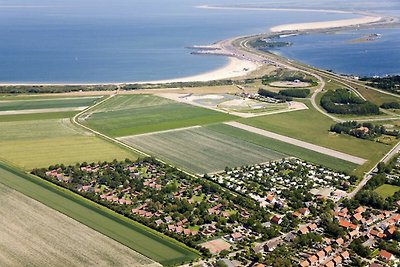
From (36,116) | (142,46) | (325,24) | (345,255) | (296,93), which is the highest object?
(325,24)

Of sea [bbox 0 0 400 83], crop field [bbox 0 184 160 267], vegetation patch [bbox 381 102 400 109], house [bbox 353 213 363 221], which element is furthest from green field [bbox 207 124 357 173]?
sea [bbox 0 0 400 83]

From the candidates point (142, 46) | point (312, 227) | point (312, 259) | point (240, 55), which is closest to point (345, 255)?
point (312, 259)

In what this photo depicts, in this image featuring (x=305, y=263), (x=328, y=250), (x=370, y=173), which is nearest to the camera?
(x=305, y=263)

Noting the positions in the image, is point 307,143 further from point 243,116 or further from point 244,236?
point 244,236

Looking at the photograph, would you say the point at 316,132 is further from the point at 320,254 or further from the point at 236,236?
the point at 320,254

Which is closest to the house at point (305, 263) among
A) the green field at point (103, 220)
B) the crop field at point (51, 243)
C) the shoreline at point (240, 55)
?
the green field at point (103, 220)

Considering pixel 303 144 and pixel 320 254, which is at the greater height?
pixel 303 144

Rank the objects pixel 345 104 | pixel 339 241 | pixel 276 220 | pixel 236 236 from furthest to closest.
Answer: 1. pixel 345 104
2. pixel 276 220
3. pixel 236 236
4. pixel 339 241

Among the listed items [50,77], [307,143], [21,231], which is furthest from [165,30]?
[21,231]
